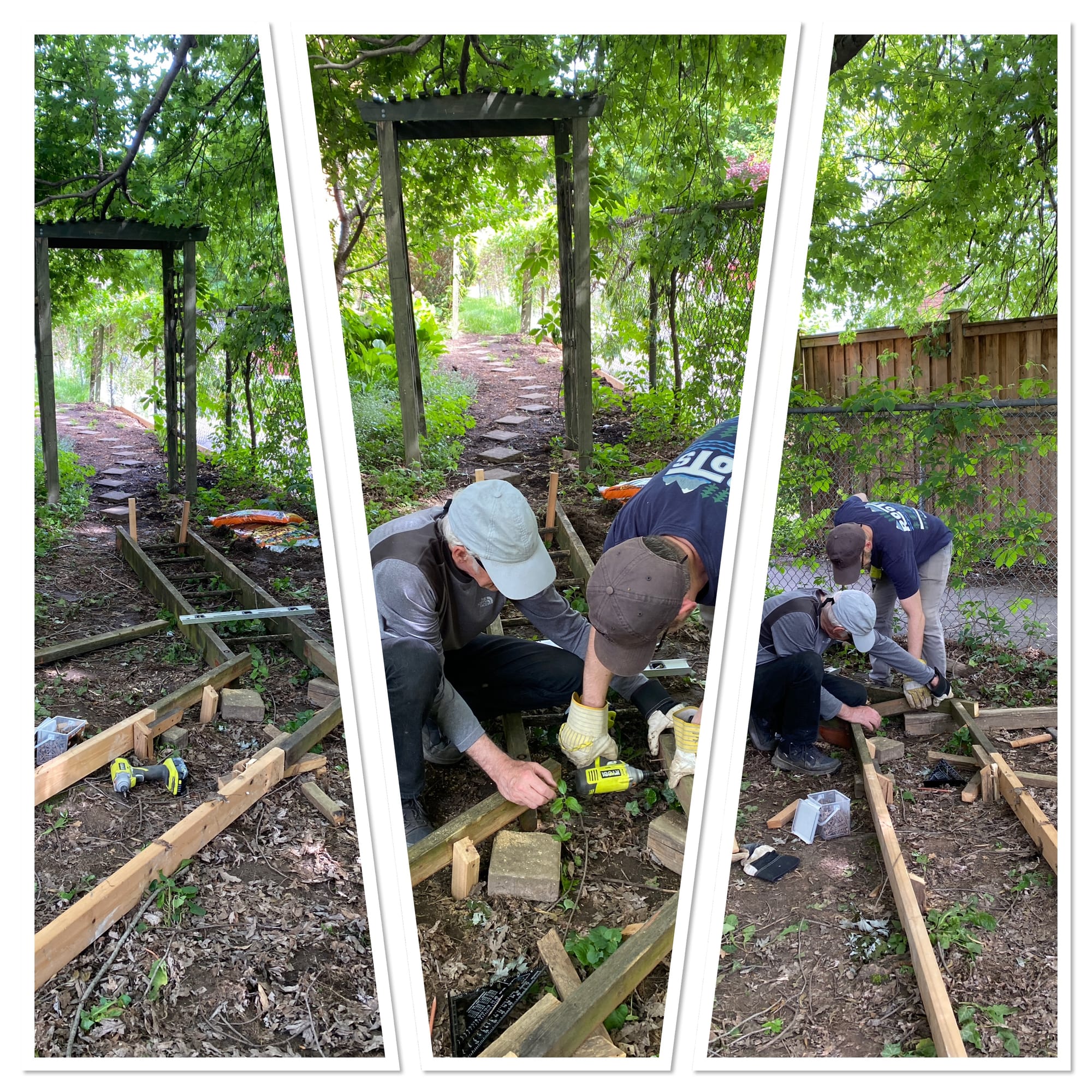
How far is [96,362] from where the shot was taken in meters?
2.29

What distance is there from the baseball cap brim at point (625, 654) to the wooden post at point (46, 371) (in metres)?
1.33

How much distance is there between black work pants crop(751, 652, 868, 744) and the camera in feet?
7.23

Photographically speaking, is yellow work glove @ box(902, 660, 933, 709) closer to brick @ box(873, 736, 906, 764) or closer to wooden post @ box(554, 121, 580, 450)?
brick @ box(873, 736, 906, 764)

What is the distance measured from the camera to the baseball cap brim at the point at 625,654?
1.56 m

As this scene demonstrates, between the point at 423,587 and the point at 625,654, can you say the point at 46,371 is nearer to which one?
the point at 423,587

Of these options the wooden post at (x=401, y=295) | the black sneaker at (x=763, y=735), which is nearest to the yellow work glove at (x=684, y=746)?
the black sneaker at (x=763, y=735)

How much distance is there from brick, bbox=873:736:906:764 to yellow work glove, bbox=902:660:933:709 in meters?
0.17

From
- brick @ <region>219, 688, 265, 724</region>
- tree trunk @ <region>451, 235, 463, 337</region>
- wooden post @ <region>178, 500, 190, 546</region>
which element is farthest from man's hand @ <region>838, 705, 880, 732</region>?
wooden post @ <region>178, 500, 190, 546</region>

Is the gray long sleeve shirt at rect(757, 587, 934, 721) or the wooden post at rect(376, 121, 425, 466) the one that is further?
the gray long sleeve shirt at rect(757, 587, 934, 721)

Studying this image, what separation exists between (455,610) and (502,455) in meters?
0.43

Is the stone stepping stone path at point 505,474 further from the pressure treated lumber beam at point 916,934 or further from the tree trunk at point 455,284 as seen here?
the pressure treated lumber beam at point 916,934

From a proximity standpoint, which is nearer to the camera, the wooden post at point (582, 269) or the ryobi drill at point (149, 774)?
the wooden post at point (582, 269)
